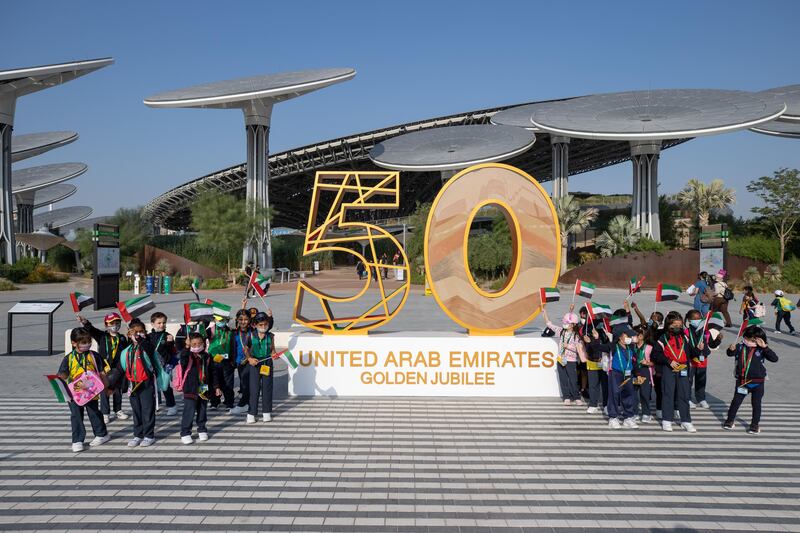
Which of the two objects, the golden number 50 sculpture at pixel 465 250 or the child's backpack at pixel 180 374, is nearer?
the child's backpack at pixel 180 374

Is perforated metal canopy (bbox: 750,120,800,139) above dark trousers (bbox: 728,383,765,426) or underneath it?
above

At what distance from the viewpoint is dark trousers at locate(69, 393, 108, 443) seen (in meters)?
6.04

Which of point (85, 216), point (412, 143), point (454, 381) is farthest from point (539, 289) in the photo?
point (85, 216)

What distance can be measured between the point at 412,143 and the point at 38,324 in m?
35.3

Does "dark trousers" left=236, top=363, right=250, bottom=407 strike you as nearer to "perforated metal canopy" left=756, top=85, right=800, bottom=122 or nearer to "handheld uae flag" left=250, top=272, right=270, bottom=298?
"handheld uae flag" left=250, top=272, right=270, bottom=298

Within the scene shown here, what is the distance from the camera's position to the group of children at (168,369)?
611 cm

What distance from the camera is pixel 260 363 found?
7.16 metres

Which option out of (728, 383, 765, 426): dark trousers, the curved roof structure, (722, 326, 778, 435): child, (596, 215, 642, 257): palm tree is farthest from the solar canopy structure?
(728, 383, 765, 426): dark trousers

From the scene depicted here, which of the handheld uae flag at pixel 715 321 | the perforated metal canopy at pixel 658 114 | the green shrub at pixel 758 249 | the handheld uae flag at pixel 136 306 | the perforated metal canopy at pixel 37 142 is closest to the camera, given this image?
the handheld uae flag at pixel 715 321

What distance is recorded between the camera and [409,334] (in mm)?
9312

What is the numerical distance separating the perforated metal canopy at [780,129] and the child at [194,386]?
49.6 m

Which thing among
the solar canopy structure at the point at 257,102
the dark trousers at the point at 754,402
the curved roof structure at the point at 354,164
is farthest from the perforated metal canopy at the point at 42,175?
the dark trousers at the point at 754,402

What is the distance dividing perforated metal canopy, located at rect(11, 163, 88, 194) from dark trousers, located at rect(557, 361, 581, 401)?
6528 cm

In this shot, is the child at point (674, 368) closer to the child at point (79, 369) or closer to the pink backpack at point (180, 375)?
the pink backpack at point (180, 375)
